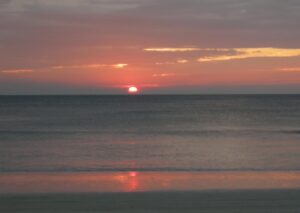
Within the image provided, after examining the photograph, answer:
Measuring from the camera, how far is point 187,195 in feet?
40.3

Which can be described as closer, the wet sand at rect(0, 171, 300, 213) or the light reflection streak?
the wet sand at rect(0, 171, 300, 213)

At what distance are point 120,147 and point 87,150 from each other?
2785mm

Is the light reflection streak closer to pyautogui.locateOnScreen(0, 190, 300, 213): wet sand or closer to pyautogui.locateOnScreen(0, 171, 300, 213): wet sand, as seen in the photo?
pyautogui.locateOnScreen(0, 171, 300, 213): wet sand

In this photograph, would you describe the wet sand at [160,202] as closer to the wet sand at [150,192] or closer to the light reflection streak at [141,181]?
the wet sand at [150,192]

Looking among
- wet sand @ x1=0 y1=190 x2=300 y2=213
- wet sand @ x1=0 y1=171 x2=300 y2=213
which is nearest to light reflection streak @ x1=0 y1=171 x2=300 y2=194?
wet sand @ x1=0 y1=171 x2=300 y2=213

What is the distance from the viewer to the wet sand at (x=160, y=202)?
1067cm

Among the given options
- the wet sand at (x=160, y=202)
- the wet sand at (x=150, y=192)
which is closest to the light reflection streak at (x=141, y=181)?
the wet sand at (x=150, y=192)

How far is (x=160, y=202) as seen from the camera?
37.4 ft

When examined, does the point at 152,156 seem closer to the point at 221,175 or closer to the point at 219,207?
the point at 221,175

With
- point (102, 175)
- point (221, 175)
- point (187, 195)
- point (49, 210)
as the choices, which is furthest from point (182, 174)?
point (49, 210)

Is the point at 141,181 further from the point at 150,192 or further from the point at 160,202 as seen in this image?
the point at 160,202

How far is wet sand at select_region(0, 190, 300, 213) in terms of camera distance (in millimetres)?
10672

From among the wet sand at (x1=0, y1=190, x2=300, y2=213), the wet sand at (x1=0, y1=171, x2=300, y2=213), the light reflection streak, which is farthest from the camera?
the light reflection streak

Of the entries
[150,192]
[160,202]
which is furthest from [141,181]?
[160,202]
